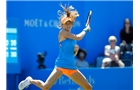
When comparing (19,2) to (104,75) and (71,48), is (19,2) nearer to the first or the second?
(104,75)

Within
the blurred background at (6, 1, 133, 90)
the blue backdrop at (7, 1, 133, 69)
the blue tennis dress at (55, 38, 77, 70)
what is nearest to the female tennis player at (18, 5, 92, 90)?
the blue tennis dress at (55, 38, 77, 70)

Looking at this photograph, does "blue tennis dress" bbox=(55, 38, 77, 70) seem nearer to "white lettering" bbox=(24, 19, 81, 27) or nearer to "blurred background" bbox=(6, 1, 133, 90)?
"blurred background" bbox=(6, 1, 133, 90)

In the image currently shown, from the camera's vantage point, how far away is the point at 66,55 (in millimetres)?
7066

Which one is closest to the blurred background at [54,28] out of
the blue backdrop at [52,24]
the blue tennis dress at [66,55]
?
the blue backdrop at [52,24]

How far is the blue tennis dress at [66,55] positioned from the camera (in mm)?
7027

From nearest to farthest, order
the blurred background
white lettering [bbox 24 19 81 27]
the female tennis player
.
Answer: the female tennis player, the blurred background, white lettering [bbox 24 19 81 27]

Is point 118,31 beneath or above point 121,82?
above

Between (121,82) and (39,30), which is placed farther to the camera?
(39,30)

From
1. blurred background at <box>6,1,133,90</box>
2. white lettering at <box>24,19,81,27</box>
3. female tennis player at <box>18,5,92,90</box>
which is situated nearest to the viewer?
female tennis player at <box>18,5,92,90</box>

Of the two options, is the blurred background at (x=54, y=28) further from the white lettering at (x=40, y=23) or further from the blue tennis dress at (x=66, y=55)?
the blue tennis dress at (x=66, y=55)

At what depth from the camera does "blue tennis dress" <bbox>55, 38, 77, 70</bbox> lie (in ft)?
23.1
